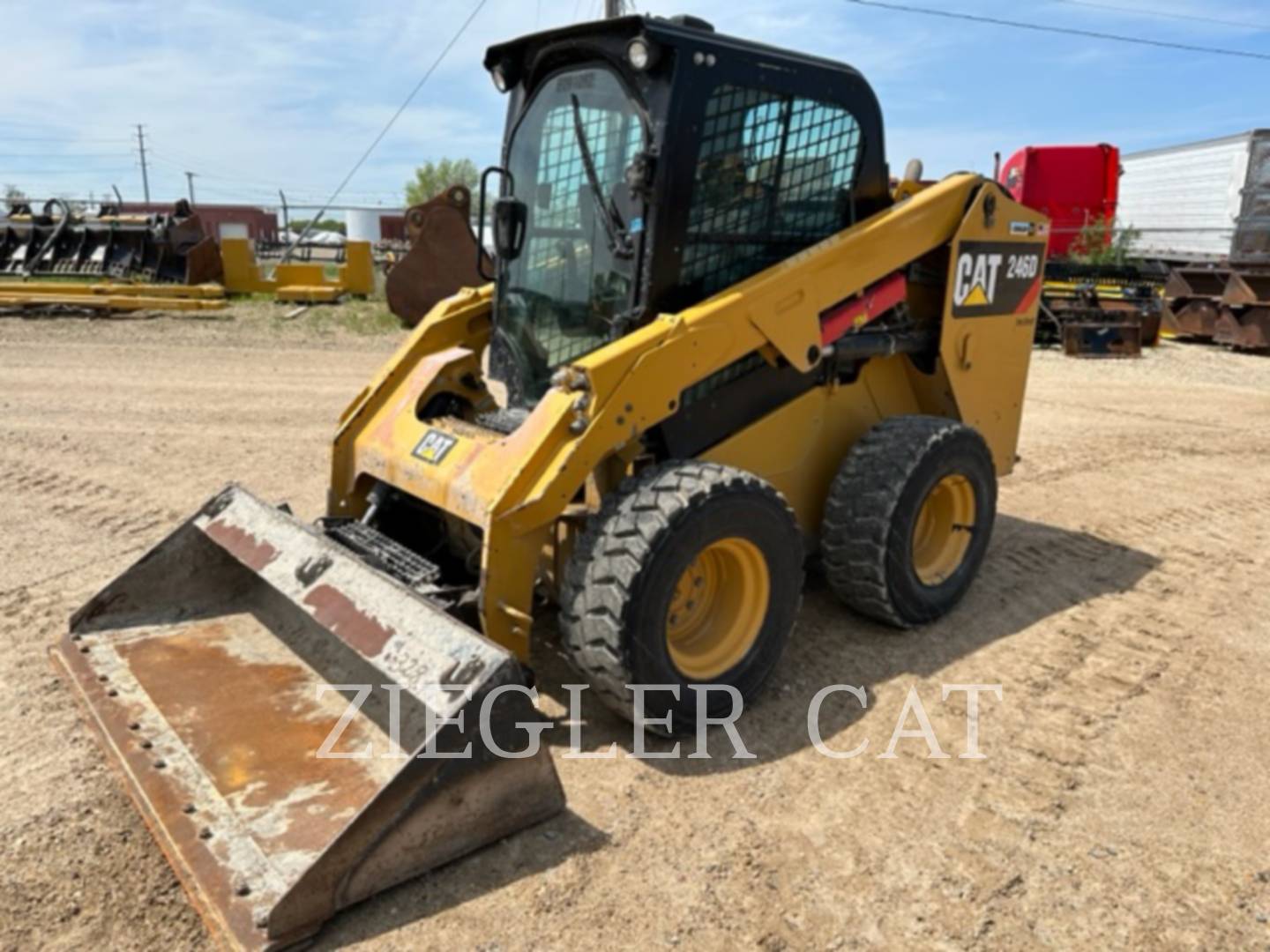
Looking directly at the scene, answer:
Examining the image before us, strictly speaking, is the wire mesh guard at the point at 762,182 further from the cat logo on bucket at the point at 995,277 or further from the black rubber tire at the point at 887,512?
the black rubber tire at the point at 887,512

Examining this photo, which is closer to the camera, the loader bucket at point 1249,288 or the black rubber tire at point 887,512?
the black rubber tire at point 887,512

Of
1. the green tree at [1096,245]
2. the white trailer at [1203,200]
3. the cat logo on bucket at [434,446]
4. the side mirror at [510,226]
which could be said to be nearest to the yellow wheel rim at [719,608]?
the cat logo on bucket at [434,446]

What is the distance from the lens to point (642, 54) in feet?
11.0

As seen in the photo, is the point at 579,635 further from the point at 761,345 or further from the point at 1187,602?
the point at 1187,602

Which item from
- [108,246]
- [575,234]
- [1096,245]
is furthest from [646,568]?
[108,246]

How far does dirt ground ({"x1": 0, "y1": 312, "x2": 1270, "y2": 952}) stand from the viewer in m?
2.50

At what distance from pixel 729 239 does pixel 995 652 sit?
203 centimetres

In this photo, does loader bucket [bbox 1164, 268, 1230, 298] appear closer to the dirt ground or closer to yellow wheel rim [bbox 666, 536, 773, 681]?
the dirt ground

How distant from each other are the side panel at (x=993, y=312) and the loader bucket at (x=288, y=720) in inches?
112

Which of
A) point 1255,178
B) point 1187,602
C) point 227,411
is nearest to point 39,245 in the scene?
point 227,411

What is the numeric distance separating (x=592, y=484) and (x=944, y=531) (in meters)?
1.85

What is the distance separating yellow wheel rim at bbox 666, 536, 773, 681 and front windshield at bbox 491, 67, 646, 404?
100cm

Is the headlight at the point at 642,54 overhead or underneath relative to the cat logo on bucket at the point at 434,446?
overhead

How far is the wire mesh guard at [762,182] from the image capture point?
11.9ft
